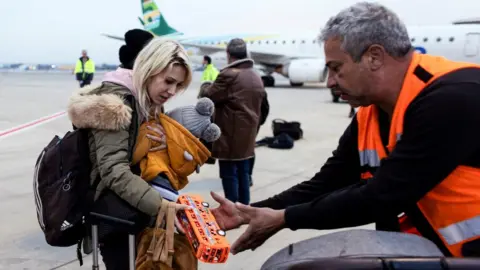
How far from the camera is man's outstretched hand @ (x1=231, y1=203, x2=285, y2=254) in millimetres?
1870

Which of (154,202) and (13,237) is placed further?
(13,237)

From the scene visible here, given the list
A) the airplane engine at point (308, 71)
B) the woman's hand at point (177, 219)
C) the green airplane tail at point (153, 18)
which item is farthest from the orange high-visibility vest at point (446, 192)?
the green airplane tail at point (153, 18)

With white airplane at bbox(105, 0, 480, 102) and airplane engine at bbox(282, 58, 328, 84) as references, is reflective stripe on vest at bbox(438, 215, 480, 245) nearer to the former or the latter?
white airplane at bbox(105, 0, 480, 102)

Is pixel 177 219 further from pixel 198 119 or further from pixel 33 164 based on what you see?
pixel 33 164

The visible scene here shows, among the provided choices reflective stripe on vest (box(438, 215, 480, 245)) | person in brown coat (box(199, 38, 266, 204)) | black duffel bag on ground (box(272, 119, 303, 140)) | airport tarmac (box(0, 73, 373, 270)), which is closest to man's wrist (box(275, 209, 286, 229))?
reflective stripe on vest (box(438, 215, 480, 245))

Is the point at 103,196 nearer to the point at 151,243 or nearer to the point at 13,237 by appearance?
the point at 151,243

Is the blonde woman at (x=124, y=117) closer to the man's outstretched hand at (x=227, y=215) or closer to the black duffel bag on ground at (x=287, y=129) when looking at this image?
the man's outstretched hand at (x=227, y=215)

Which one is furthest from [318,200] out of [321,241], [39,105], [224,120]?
[39,105]

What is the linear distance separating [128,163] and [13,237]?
3137mm

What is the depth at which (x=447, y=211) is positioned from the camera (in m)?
1.65

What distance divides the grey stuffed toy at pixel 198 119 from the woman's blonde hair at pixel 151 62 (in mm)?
196

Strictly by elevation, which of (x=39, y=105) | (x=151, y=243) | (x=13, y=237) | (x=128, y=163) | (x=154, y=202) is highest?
(x=128, y=163)

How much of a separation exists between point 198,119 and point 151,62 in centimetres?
40

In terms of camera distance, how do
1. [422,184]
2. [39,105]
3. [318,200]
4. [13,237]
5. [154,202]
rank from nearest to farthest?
[422,184], [318,200], [154,202], [13,237], [39,105]
